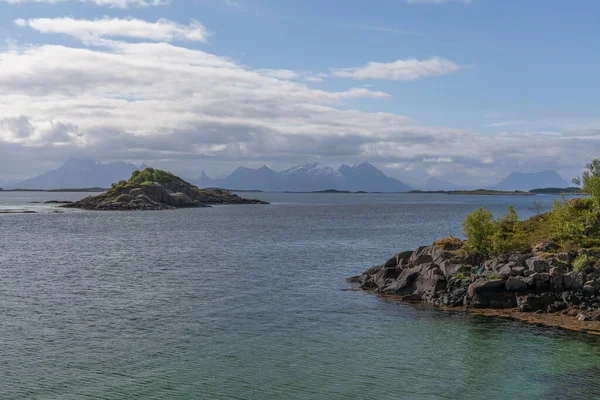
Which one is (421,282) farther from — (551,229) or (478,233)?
(551,229)

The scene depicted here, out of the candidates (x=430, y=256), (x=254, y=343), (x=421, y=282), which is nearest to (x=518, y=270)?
(x=421, y=282)

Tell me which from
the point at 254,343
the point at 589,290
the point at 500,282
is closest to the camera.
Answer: the point at 254,343

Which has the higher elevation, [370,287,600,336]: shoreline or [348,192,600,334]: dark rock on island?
[348,192,600,334]: dark rock on island

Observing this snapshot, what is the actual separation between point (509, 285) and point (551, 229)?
14960mm

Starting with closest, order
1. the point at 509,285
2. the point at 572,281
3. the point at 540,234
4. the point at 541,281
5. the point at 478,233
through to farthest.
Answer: the point at 572,281
the point at 541,281
the point at 509,285
the point at 478,233
the point at 540,234

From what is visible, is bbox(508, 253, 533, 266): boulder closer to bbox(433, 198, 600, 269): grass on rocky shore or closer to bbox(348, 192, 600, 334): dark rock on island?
bbox(348, 192, 600, 334): dark rock on island

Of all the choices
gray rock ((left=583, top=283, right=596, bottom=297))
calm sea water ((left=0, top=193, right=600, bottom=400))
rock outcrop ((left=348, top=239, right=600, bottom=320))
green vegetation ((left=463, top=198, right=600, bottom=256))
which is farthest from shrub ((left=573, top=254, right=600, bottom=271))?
calm sea water ((left=0, top=193, right=600, bottom=400))

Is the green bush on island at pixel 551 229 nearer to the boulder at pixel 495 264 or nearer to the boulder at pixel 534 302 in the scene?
the boulder at pixel 495 264

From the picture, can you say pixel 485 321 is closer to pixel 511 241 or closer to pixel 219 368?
pixel 511 241

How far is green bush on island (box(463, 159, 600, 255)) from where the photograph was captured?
5447 cm

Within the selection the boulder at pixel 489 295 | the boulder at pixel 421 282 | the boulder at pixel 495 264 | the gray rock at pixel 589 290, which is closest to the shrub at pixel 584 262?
the gray rock at pixel 589 290

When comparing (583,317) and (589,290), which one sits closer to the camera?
(583,317)

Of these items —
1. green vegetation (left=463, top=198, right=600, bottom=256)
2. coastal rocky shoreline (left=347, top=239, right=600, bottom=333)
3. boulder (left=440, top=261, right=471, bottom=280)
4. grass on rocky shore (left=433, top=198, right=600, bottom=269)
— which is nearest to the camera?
coastal rocky shoreline (left=347, top=239, right=600, bottom=333)

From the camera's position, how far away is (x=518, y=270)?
47.9 metres
